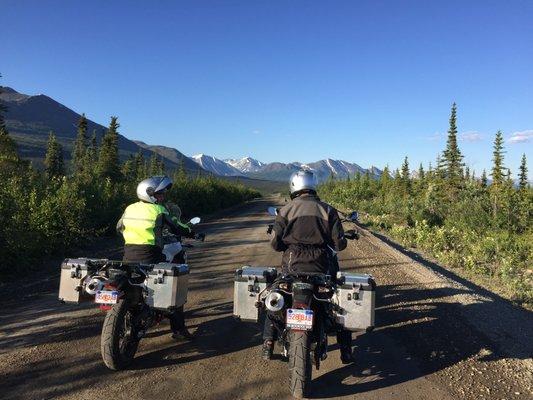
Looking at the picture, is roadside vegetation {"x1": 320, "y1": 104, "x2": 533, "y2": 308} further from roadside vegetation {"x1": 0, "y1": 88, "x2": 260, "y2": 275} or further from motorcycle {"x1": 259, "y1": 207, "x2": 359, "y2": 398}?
roadside vegetation {"x1": 0, "y1": 88, "x2": 260, "y2": 275}

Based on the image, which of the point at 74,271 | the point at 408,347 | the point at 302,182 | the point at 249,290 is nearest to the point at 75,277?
the point at 74,271

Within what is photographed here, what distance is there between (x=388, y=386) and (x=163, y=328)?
3.23 m

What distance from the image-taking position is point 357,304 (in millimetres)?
4559

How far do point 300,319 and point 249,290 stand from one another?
0.90 m

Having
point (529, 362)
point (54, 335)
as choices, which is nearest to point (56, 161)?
point (54, 335)

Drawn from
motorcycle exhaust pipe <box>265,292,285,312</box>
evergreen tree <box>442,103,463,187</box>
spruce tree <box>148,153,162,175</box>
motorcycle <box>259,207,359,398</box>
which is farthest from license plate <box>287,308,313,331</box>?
evergreen tree <box>442,103,463,187</box>

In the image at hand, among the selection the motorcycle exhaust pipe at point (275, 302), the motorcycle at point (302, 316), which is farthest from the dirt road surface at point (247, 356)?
the motorcycle exhaust pipe at point (275, 302)

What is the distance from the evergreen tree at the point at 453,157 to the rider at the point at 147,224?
50.2 metres

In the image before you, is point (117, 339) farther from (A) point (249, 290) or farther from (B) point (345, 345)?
(B) point (345, 345)

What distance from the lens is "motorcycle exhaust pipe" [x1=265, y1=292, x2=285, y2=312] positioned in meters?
4.27

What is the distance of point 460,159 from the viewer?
51.5 meters

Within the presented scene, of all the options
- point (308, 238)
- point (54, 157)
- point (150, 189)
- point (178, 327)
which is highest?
point (54, 157)

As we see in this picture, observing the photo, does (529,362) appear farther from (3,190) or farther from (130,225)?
(3,190)

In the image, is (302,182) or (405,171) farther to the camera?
(405,171)
